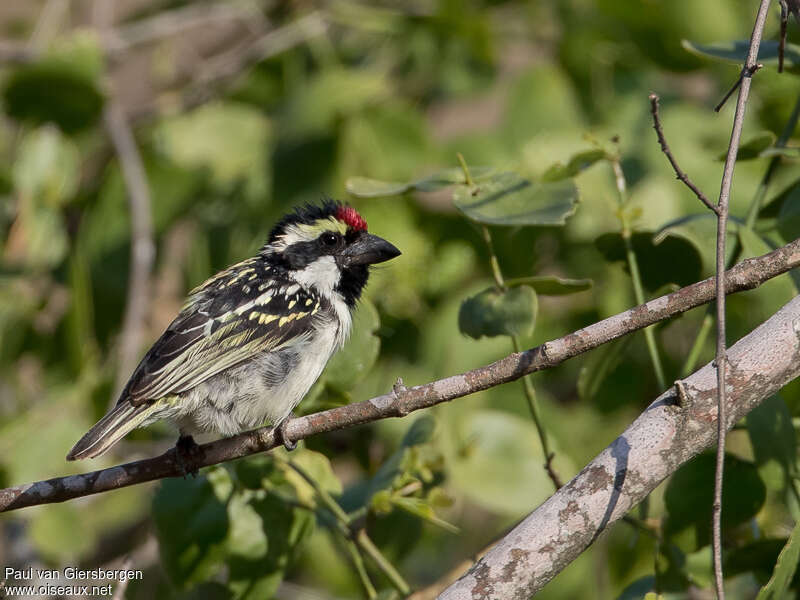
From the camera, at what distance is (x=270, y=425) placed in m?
2.78

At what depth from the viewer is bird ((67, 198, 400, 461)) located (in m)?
2.85

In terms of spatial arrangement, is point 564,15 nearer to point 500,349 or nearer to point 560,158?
point 560,158

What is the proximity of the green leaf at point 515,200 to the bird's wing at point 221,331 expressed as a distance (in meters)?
0.75

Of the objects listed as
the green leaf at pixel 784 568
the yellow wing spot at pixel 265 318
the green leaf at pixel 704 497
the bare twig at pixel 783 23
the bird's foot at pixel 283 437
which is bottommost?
the yellow wing spot at pixel 265 318

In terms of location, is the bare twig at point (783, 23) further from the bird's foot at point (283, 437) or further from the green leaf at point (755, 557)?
the bird's foot at point (283, 437)

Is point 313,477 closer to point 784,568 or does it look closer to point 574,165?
point 574,165

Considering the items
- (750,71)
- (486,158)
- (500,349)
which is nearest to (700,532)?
(750,71)

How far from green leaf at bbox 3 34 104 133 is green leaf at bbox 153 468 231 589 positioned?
222 centimetres

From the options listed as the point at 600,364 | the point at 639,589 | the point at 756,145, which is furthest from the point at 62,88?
the point at 639,589

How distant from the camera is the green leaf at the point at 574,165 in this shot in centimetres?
266

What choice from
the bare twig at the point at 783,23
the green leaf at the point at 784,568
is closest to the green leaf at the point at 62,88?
the bare twig at the point at 783,23

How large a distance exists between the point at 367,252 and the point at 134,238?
142cm

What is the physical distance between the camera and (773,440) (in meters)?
2.42

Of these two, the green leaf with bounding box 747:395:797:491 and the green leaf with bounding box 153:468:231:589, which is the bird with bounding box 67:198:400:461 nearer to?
the green leaf with bounding box 153:468:231:589
